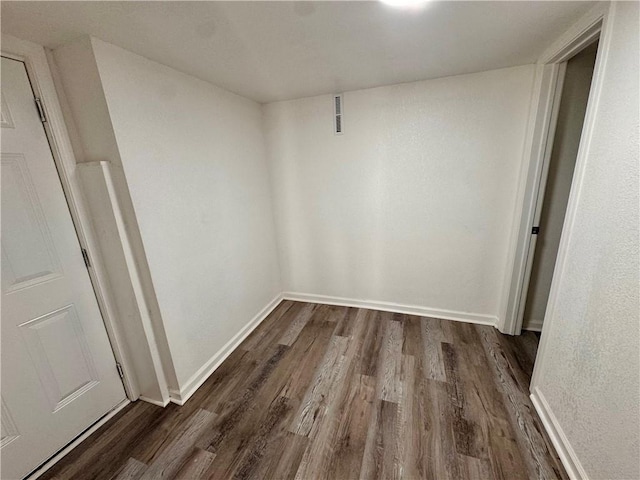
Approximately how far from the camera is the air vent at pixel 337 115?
2350 mm

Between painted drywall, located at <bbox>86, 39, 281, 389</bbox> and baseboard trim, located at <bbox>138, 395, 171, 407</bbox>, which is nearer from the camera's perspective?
painted drywall, located at <bbox>86, 39, 281, 389</bbox>

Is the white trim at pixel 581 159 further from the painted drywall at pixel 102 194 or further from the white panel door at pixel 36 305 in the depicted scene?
the white panel door at pixel 36 305

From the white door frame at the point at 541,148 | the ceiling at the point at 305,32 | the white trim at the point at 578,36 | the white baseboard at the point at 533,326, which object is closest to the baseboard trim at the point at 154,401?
the ceiling at the point at 305,32

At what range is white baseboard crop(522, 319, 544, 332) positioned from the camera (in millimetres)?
2330

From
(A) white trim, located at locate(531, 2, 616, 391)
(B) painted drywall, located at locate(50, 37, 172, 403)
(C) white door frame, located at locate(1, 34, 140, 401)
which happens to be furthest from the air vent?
(C) white door frame, located at locate(1, 34, 140, 401)

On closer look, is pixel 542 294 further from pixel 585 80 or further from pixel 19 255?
pixel 19 255

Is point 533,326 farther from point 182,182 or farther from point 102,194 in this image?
point 102,194

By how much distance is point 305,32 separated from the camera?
130cm

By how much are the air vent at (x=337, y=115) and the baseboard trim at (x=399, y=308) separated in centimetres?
174

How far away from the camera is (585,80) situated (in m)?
1.83

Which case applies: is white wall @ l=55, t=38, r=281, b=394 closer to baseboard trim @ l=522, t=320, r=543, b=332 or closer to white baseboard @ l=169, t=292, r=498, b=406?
white baseboard @ l=169, t=292, r=498, b=406

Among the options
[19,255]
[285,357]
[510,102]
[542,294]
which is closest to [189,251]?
[19,255]

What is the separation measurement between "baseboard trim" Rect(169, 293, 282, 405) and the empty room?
0.9 inches

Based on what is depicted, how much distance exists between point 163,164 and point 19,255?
81 cm
